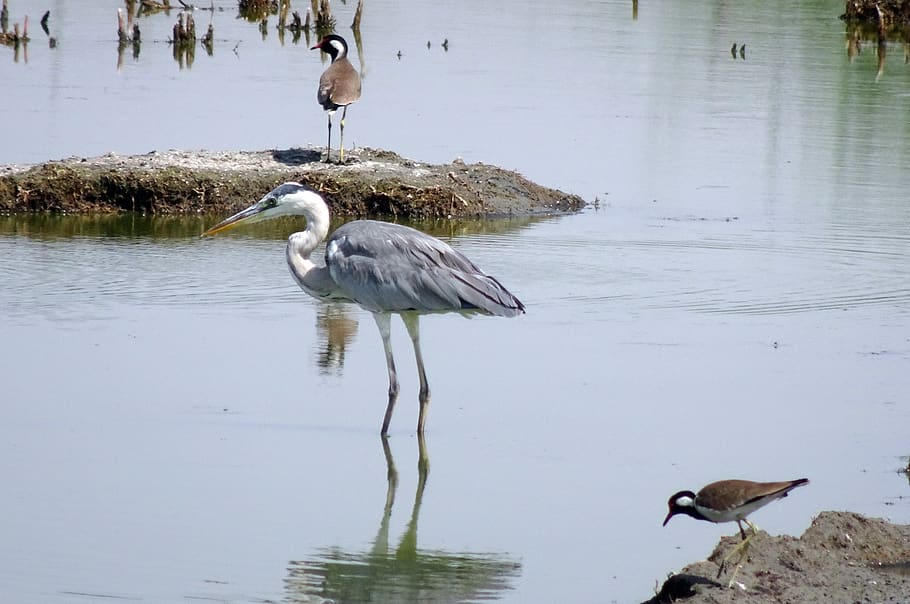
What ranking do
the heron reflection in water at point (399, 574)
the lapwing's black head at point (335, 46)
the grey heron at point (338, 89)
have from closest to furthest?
the heron reflection in water at point (399, 574)
the grey heron at point (338, 89)
the lapwing's black head at point (335, 46)

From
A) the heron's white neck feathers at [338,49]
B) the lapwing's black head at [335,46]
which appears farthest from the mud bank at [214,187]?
the lapwing's black head at [335,46]

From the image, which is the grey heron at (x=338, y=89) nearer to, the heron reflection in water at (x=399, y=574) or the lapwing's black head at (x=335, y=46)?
the lapwing's black head at (x=335, y=46)

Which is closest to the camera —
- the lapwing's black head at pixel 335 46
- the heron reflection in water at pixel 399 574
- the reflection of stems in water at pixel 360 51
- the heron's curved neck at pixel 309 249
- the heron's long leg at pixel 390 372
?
the heron reflection in water at pixel 399 574

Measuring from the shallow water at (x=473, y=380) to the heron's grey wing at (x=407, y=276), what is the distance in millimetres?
751

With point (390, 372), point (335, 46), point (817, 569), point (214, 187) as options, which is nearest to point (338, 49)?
point (335, 46)

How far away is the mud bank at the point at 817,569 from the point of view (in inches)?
231

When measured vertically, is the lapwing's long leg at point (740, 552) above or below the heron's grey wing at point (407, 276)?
below

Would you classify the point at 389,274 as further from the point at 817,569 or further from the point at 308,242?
the point at 817,569

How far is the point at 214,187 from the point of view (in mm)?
14758

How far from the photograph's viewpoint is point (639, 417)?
8930 mm

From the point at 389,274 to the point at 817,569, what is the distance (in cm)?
317

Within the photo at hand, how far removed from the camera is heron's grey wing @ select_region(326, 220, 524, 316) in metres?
8.43

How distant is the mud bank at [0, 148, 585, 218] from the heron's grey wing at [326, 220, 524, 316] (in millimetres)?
6033

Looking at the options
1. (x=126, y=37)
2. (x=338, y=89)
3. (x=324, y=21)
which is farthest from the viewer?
(x=324, y=21)
